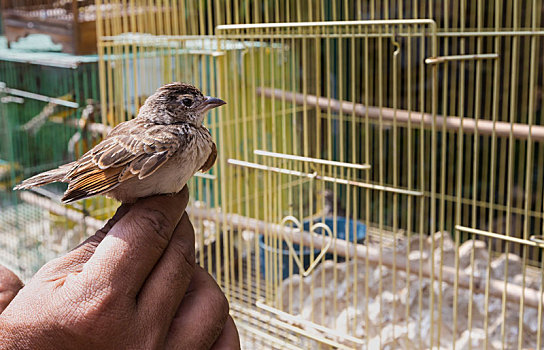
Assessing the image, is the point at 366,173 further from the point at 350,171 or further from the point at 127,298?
the point at 127,298

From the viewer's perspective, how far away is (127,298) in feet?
3.65

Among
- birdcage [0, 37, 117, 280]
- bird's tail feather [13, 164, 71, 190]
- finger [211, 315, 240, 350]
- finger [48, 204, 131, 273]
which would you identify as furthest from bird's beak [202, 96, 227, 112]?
birdcage [0, 37, 117, 280]

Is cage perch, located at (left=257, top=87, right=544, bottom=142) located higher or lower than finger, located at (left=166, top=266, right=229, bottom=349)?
higher

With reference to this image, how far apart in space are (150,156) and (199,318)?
0.46m

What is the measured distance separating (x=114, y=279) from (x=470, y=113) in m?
3.36

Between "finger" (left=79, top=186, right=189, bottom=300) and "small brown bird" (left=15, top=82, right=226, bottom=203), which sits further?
"small brown bird" (left=15, top=82, right=226, bottom=203)

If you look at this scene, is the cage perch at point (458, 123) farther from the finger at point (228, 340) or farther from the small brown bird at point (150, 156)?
the finger at point (228, 340)

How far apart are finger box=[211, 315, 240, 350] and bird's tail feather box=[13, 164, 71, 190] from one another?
23.4 inches

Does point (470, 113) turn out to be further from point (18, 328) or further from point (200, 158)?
point (18, 328)

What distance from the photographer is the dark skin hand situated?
1.08 m

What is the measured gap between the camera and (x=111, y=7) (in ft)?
11.5

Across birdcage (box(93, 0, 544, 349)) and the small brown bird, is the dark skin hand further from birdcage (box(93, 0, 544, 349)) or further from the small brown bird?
birdcage (box(93, 0, 544, 349))

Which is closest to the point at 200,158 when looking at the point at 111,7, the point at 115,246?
the point at 115,246

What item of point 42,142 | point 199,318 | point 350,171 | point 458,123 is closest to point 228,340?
point 199,318
